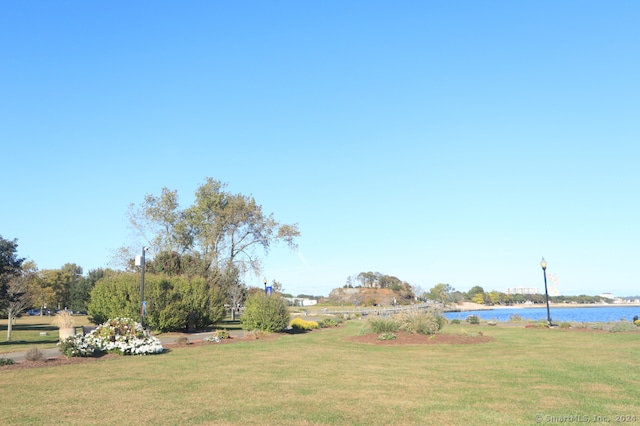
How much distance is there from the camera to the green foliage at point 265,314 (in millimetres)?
32031

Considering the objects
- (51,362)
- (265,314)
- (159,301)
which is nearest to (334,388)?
(51,362)

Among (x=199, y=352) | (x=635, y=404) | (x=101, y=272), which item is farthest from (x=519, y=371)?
(x=101, y=272)

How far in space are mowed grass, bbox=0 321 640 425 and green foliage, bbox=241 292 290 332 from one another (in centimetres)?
1137

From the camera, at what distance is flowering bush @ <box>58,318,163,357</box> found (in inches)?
761

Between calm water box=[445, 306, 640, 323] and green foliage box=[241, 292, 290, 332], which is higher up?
green foliage box=[241, 292, 290, 332]

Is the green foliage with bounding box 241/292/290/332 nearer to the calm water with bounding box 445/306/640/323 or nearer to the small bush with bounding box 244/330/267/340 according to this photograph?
the small bush with bounding box 244/330/267/340

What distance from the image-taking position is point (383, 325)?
88.7ft

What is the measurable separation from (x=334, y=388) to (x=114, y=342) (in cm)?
1277

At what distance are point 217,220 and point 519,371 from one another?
42797 millimetres

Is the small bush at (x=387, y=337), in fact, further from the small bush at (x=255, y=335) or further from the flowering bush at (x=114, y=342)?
the flowering bush at (x=114, y=342)

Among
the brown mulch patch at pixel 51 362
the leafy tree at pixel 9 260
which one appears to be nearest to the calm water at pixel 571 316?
the brown mulch patch at pixel 51 362

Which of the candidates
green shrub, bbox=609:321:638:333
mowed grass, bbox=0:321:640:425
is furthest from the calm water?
mowed grass, bbox=0:321:640:425

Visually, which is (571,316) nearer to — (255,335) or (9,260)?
(255,335)

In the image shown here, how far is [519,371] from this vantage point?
14.7m
